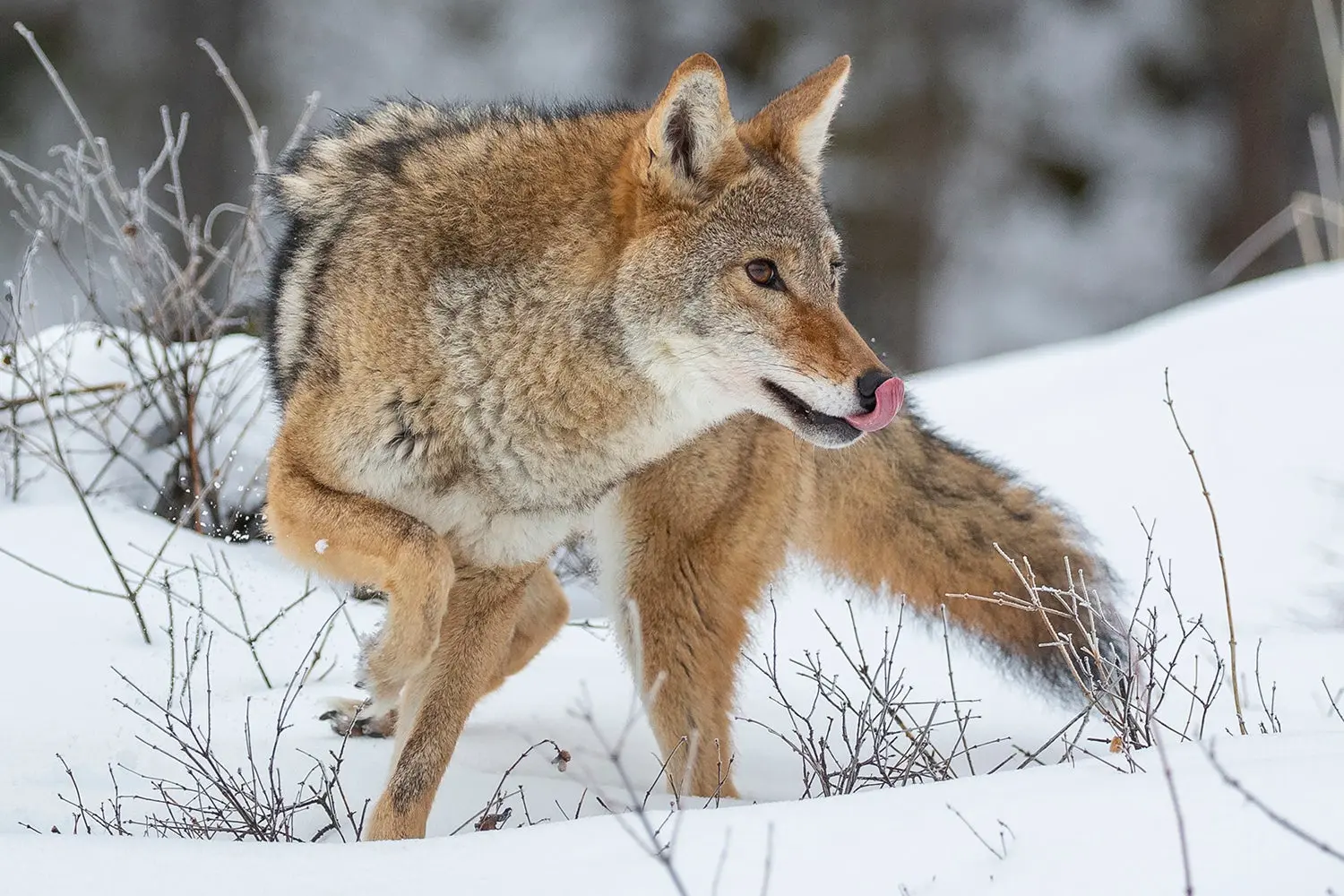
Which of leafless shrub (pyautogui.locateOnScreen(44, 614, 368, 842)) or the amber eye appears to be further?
the amber eye

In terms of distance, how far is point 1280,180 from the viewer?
619 inches

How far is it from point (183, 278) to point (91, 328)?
0.67 metres

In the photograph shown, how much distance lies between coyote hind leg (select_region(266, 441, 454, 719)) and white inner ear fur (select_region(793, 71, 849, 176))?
1537 mm

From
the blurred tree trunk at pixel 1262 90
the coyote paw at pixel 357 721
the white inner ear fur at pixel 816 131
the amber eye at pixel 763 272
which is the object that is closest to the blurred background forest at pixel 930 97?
the blurred tree trunk at pixel 1262 90

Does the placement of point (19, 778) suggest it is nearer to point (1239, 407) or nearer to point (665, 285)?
point (665, 285)

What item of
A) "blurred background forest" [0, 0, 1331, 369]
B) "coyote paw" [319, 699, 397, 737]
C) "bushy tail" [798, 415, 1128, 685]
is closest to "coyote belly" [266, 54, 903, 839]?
"coyote paw" [319, 699, 397, 737]

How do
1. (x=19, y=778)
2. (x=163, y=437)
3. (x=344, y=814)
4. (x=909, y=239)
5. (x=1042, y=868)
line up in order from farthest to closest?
(x=909, y=239) < (x=163, y=437) < (x=344, y=814) < (x=19, y=778) < (x=1042, y=868)

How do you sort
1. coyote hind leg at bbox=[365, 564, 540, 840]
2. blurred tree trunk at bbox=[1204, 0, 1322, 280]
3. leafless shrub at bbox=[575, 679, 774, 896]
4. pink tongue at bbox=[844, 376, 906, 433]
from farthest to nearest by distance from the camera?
blurred tree trunk at bbox=[1204, 0, 1322, 280] → coyote hind leg at bbox=[365, 564, 540, 840] → pink tongue at bbox=[844, 376, 906, 433] → leafless shrub at bbox=[575, 679, 774, 896]

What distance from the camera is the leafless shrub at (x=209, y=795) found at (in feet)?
10.1

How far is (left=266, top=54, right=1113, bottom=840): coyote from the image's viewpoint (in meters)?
3.55

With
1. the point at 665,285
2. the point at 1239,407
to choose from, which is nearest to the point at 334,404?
the point at 665,285

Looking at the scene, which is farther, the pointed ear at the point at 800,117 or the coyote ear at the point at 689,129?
the pointed ear at the point at 800,117

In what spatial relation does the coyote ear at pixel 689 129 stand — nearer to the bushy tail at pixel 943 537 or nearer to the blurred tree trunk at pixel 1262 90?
the bushy tail at pixel 943 537

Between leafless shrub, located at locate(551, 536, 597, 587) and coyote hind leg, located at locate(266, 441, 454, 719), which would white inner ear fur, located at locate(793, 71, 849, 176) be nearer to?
coyote hind leg, located at locate(266, 441, 454, 719)
